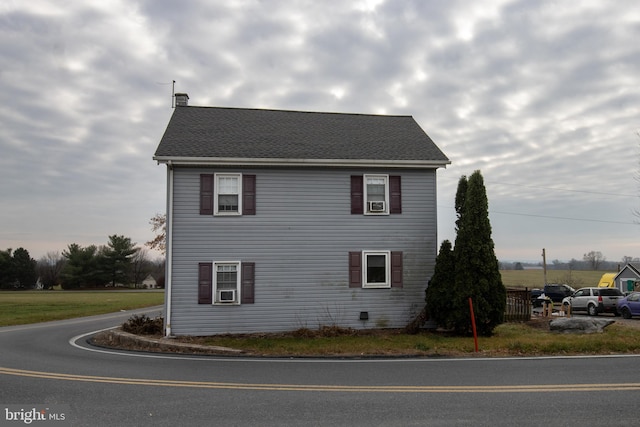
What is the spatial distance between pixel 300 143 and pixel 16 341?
1155 centimetres

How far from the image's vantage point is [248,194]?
15867 millimetres

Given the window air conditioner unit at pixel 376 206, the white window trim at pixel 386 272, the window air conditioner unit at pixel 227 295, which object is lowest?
the window air conditioner unit at pixel 227 295

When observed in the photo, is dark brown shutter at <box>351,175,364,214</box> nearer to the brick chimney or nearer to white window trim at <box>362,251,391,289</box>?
white window trim at <box>362,251,391,289</box>

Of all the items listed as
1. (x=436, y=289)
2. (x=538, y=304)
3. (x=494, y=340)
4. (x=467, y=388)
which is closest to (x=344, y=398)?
(x=467, y=388)

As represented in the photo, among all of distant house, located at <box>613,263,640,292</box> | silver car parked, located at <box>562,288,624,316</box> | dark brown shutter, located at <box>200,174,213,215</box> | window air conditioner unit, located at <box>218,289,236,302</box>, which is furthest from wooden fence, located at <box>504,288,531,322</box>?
distant house, located at <box>613,263,640,292</box>

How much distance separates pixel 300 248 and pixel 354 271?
199 centimetres

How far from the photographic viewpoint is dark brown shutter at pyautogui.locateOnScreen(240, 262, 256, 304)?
50.9 ft

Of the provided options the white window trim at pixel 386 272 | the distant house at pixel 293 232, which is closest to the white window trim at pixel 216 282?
the distant house at pixel 293 232

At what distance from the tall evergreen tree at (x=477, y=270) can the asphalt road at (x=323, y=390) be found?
11.1ft

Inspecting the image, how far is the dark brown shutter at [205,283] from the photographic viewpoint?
1526 centimetres

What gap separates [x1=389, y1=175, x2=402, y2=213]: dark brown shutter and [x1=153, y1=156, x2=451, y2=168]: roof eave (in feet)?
1.63

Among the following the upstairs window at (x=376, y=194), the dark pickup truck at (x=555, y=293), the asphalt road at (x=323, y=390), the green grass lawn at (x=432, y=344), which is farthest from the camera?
the dark pickup truck at (x=555, y=293)

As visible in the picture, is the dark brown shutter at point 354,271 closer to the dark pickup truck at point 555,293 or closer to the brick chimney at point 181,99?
the brick chimney at point 181,99

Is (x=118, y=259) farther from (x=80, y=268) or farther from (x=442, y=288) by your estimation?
(x=442, y=288)
